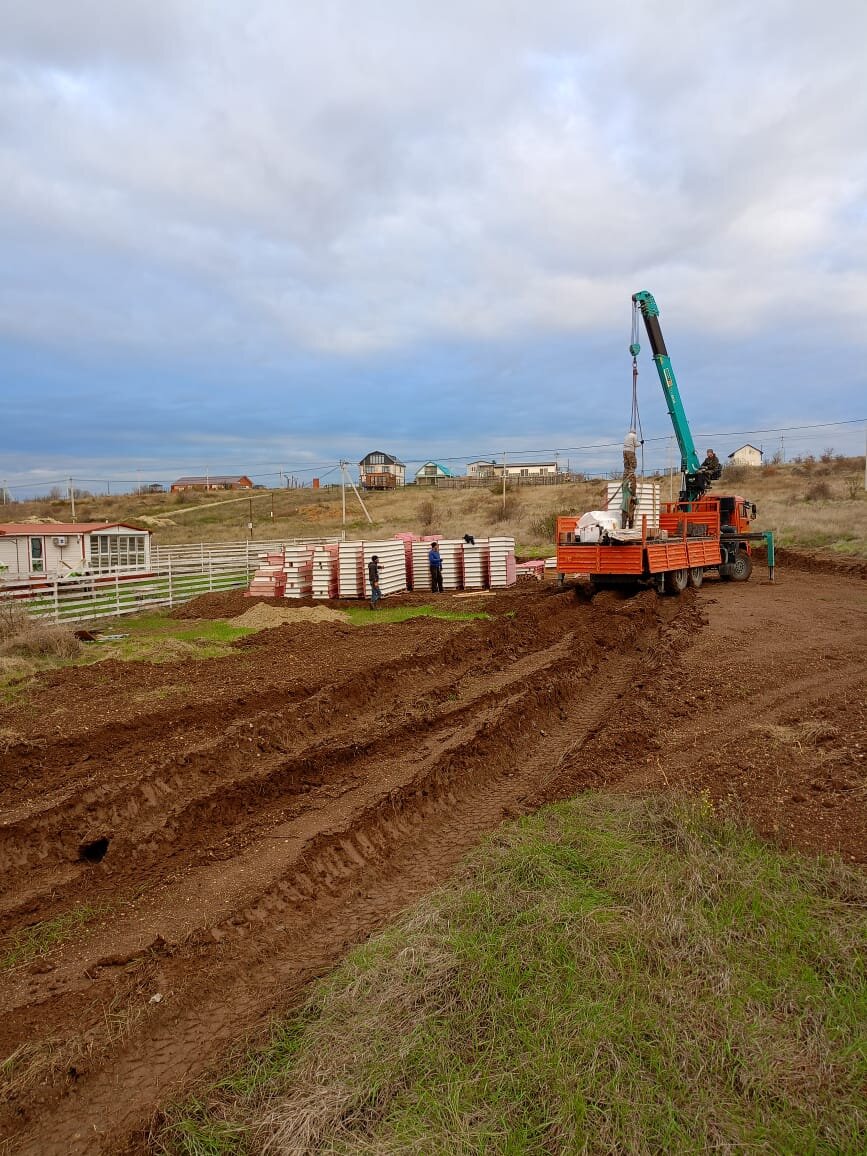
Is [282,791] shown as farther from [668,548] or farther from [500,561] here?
[500,561]

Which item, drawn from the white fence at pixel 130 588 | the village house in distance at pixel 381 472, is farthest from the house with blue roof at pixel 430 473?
the white fence at pixel 130 588

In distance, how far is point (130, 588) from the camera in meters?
21.2

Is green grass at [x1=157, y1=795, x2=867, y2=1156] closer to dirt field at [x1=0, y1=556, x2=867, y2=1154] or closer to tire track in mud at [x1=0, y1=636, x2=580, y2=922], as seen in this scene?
dirt field at [x1=0, y1=556, x2=867, y2=1154]

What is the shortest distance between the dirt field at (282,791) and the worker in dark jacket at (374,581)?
21.8 feet

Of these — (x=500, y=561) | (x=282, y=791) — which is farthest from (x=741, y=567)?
(x=282, y=791)

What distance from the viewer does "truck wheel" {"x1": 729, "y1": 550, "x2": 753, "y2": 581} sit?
22.1m

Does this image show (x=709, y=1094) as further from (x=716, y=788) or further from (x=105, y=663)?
(x=105, y=663)

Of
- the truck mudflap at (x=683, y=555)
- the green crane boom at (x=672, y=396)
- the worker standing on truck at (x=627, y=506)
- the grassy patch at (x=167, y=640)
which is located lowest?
the grassy patch at (x=167, y=640)

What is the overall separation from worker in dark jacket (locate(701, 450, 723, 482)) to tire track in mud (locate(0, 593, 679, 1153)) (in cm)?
1442

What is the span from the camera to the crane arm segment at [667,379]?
68.9 feet

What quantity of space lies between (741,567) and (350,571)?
453 inches

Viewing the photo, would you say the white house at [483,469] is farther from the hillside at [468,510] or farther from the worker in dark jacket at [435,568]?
the worker in dark jacket at [435,568]

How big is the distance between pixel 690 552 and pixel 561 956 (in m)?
16.6

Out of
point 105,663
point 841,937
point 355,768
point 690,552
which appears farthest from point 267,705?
point 690,552
